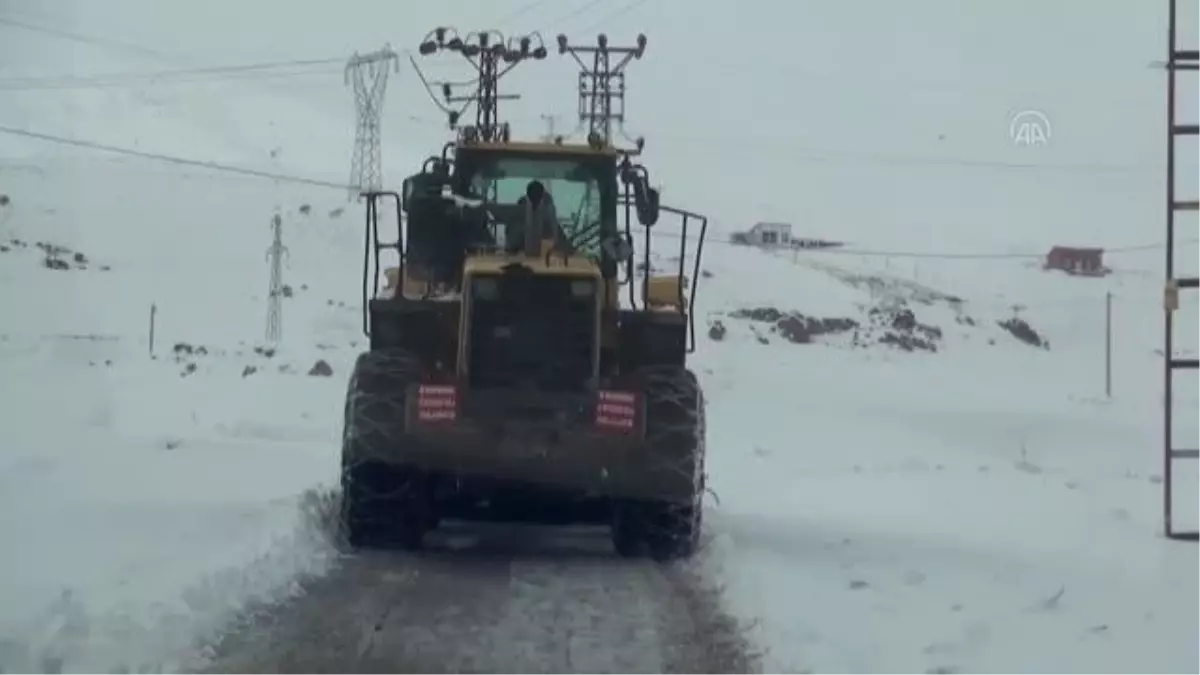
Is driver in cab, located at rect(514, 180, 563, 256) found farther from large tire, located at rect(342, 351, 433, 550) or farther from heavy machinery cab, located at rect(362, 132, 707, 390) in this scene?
large tire, located at rect(342, 351, 433, 550)

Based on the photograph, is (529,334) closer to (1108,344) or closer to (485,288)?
(485,288)

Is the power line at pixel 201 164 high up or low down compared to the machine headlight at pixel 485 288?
up

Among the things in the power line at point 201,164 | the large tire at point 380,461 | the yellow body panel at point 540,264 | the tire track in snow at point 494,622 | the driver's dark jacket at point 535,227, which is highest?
the power line at point 201,164

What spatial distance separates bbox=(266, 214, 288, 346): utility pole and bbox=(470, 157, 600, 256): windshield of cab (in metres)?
19.9

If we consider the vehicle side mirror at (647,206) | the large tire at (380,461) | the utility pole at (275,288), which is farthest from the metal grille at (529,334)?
the utility pole at (275,288)

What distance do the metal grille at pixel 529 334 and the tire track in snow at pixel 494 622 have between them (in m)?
1.21

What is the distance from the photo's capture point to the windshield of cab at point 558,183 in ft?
39.7

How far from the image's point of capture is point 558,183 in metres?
12.1

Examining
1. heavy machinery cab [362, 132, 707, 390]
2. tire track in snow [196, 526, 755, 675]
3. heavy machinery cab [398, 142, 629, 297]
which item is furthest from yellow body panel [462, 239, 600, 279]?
tire track in snow [196, 526, 755, 675]

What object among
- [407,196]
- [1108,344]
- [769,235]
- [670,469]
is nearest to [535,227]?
[407,196]

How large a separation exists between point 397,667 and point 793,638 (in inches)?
76.8

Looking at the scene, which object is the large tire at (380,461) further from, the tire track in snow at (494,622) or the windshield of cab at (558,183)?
the windshield of cab at (558,183)

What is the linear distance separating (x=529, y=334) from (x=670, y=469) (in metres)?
1.27

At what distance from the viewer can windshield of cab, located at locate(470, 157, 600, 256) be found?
39.7ft
